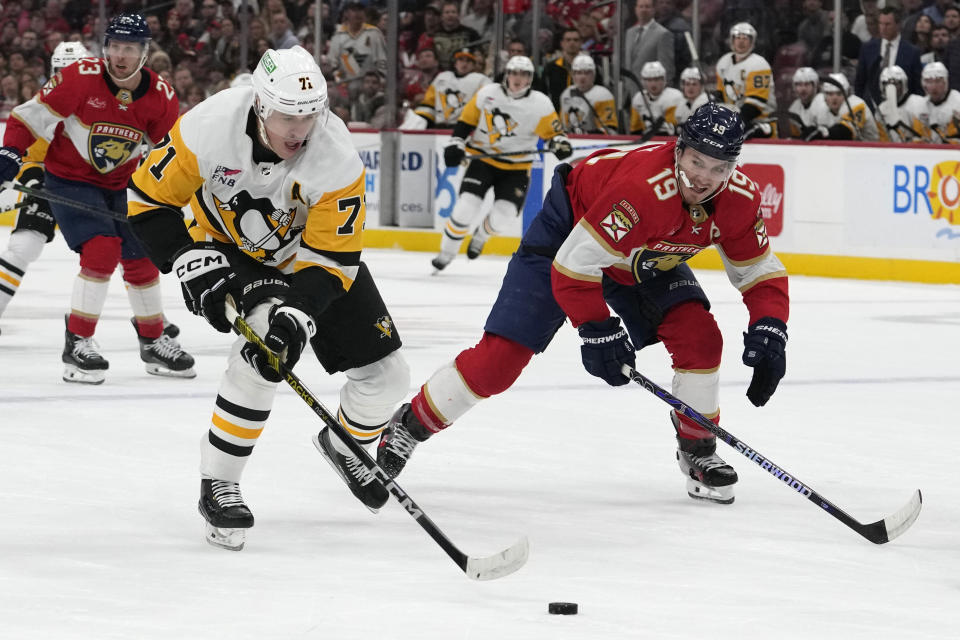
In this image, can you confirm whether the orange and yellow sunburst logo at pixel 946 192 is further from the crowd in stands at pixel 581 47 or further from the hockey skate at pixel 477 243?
the hockey skate at pixel 477 243

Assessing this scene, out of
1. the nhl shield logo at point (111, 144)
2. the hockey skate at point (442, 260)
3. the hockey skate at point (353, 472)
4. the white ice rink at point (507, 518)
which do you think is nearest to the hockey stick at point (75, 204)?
the nhl shield logo at point (111, 144)

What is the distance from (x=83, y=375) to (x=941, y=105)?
600 cm

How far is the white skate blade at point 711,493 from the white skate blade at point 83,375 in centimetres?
240

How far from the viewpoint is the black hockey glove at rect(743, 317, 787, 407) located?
3.62m

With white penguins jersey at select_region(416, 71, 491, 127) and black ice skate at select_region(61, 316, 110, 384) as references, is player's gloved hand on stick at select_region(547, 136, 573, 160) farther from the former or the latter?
black ice skate at select_region(61, 316, 110, 384)

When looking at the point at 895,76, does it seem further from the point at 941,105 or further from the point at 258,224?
the point at 258,224

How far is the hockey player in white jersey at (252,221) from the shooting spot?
3.19m

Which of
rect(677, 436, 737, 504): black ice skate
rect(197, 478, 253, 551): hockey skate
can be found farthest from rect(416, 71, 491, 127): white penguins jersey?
rect(197, 478, 253, 551): hockey skate

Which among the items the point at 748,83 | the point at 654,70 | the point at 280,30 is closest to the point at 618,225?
the point at 748,83

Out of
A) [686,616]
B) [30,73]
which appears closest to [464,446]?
[686,616]

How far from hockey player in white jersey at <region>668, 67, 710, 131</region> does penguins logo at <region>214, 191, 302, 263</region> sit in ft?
24.1

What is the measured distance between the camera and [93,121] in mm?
5562

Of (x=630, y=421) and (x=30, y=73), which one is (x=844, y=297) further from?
(x=30, y=73)

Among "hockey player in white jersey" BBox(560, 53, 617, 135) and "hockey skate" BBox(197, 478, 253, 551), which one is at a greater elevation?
"hockey skate" BBox(197, 478, 253, 551)
